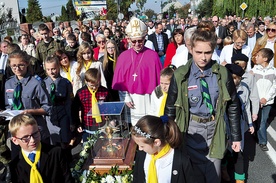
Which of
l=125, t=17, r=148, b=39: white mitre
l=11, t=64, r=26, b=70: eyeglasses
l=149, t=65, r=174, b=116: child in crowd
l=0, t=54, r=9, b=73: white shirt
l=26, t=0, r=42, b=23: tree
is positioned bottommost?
l=149, t=65, r=174, b=116: child in crowd

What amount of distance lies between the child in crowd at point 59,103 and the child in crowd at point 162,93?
1.37 metres

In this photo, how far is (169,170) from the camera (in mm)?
2783

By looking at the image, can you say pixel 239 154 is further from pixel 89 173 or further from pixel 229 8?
pixel 229 8

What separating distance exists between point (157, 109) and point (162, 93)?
22 centimetres

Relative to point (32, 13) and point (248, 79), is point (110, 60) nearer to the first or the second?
point (248, 79)

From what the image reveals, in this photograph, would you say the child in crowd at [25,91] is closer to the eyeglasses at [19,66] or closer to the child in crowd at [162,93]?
the eyeglasses at [19,66]

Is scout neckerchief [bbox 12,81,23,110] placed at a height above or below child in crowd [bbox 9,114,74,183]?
above

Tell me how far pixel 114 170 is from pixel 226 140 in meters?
1.24

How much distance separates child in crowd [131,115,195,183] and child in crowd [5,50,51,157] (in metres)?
1.56

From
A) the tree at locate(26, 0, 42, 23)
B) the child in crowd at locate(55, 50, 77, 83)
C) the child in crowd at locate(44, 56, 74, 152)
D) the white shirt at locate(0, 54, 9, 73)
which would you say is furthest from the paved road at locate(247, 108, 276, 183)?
the tree at locate(26, 0, 42, 23)

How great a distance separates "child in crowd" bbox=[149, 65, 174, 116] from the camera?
3.91 metres

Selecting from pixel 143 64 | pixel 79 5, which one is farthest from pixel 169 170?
pixel 79 5

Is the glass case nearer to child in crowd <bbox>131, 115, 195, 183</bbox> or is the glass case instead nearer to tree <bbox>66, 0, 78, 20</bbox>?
child in crowd <bbox>131, 115, 195, 183</bbox>

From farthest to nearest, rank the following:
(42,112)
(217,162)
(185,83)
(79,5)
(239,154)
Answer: (79,5)
(239,154)
(42,112)
(217,162)
(185,83)
